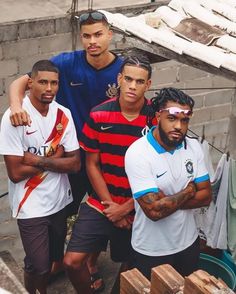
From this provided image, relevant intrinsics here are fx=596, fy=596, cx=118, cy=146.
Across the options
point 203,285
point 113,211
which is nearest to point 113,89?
point 113,211

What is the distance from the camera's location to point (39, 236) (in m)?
4.65

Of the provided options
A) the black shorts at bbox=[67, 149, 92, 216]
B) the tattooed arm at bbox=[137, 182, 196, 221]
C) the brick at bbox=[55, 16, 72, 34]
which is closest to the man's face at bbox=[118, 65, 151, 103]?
the tattooed arm at bbox=[137, 182, 196, 221]

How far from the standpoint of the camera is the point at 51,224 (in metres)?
4.74

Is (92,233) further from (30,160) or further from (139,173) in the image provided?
(139,173)

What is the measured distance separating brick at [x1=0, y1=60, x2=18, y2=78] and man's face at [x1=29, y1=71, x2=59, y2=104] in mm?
2501

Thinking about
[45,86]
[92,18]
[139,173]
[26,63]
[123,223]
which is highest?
[92,18]

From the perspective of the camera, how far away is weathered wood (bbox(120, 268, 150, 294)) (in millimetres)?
2588

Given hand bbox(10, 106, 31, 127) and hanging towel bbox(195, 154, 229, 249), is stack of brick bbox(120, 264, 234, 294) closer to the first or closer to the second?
hand bbox(10, 106, 31, 127)

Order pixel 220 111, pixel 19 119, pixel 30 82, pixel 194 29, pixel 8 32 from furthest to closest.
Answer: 1. pixel 220 111
2. pixel 8 32
3. pixel 194 29
4. pixel 30 82
5. pixel 19 119

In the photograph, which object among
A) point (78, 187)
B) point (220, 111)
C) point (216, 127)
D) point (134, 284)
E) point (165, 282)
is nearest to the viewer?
point (165, 282)

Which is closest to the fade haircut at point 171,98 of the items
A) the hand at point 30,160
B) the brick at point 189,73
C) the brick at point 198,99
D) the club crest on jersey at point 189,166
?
the club crest on jersey at point 189,166

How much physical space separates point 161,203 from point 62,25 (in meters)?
3.71

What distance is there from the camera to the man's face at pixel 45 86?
4477 millimetres

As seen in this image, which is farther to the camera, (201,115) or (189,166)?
(201,115)
